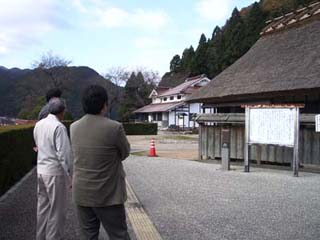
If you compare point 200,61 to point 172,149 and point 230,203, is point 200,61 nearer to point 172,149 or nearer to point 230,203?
point 172,149

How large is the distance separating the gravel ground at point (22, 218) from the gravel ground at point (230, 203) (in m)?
0.92

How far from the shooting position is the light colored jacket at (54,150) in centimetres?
410

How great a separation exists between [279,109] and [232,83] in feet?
19.7

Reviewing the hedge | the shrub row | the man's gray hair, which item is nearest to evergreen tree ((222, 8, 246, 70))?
the shrub row

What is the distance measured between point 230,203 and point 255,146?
22.6 ft

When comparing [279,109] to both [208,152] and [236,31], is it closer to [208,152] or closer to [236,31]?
[208,152]

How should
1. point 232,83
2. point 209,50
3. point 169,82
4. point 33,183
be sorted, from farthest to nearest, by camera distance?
point 169,82 → point 209,50 → point 232,83 → point 33,183

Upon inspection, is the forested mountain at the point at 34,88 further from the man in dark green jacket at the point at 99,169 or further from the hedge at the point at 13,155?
the man in dark green jacket at the point at 99,169

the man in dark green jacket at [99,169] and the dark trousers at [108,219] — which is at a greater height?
the man in dark green jacket at [99,169]

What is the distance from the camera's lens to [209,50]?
59750mm

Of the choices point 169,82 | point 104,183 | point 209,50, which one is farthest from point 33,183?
point 169,82

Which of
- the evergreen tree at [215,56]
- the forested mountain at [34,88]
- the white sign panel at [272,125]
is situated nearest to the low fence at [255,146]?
the white sign panel at [272,125]

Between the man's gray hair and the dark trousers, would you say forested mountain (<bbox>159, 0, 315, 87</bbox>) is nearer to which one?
the man's gray hair

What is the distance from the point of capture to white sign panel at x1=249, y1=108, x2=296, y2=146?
11.3 meters
